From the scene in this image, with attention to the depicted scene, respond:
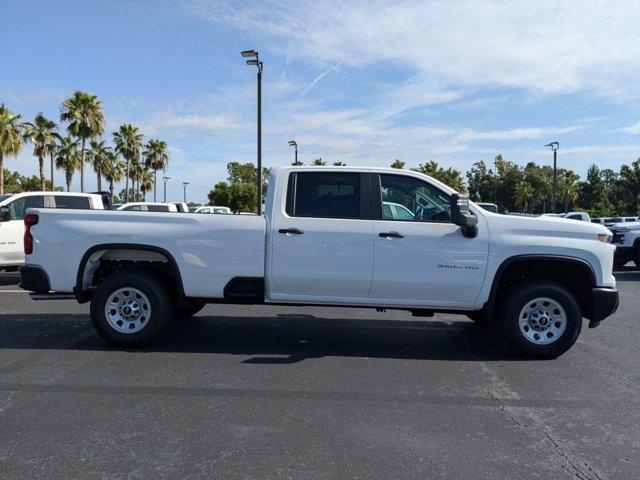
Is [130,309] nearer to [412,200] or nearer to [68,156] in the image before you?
[412,200]

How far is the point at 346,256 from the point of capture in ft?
19.3

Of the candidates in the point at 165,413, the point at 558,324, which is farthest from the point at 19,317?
the point at 558,324

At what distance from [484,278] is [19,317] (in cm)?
667

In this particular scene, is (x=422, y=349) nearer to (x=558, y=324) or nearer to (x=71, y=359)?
(x=558, y=324)

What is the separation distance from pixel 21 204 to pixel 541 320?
11036 mm

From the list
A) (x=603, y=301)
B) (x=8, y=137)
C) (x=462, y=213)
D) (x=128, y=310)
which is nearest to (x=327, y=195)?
(x=462, y=213)

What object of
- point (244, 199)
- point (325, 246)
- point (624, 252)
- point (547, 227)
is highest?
point (244, 199)

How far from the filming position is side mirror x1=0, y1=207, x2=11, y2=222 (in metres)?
11.4

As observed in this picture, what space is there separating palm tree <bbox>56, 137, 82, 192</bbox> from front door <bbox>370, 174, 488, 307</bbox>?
149 feet

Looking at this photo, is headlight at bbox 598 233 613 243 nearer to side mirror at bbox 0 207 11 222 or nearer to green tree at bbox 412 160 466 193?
side mirror at bbox 0 207 11 222

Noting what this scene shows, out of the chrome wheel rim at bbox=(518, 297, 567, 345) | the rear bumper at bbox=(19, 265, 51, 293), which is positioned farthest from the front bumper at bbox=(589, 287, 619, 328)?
the rear bumper at bbox=(19, 265, 51, 293)

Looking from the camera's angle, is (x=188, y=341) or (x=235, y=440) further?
(x=188, y=341)

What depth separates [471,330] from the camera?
25.1 ft

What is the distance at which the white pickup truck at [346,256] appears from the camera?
19.2 ft
